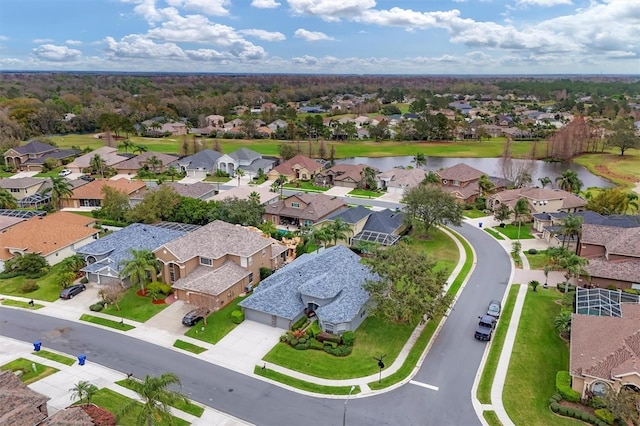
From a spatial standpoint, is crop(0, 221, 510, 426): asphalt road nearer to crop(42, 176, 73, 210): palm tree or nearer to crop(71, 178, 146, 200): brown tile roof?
crop(42, 176, 73, 210): palm tree

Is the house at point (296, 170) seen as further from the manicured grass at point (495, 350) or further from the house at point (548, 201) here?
the manicured grass at point (495, 350)

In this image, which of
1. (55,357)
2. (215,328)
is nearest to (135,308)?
(55,357)

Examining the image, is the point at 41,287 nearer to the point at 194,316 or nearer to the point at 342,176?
the point at 194,316

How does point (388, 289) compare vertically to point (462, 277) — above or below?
above

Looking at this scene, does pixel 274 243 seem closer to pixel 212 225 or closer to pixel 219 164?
pixel 212 225

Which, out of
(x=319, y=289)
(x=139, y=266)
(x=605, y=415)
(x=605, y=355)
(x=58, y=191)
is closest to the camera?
(x=605, y=415)

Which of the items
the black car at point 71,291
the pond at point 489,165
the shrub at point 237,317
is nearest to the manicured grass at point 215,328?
the shrub at point 237,317

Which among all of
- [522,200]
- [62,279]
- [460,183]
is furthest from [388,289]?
[460,183]
